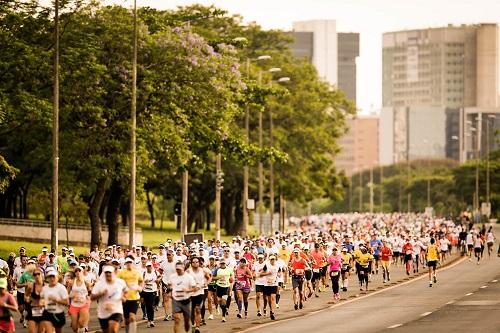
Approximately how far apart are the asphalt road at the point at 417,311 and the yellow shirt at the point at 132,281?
4778 mm

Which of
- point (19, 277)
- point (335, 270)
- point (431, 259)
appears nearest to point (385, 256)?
point (431, 259)

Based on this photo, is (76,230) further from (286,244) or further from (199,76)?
(286,244)

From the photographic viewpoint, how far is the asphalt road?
108 ft

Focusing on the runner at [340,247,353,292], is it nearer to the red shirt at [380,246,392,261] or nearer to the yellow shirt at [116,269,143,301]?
the red shirt at [380,246,392,261]

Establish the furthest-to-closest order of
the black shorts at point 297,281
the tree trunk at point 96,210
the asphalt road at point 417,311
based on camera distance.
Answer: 1. the tree trunk at point 96,210
2. the black shorts at point 297,281
3. the asphalt road at point 417,311

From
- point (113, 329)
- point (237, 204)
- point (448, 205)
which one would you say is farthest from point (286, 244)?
point (448, 205)

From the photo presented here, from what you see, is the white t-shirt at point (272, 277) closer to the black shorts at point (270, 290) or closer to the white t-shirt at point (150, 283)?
the black shorts at point (270, 290)

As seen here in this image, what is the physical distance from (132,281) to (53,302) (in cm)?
252

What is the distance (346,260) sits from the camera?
160ft

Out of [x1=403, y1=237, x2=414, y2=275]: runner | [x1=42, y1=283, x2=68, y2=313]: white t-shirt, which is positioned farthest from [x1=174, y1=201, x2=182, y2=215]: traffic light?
[x1=42, y1=283, x2=68, y2=313]: white t-shirt

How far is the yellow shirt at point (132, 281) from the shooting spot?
2758 centimetres

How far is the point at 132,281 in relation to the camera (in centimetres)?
2806

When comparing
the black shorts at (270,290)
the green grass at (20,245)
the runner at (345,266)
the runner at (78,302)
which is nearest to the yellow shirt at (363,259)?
the runner at (345,266)

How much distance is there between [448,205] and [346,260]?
149678 millimetres
